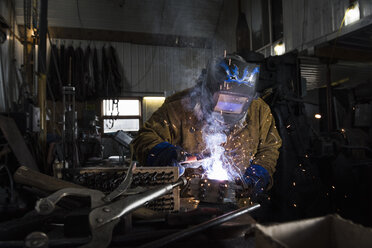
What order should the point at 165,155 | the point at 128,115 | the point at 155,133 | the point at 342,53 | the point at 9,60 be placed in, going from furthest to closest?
1. the point at 128,115
2. the point at 9,60
3. the point at 342,53
4. the point at 155,133
5. the point at 165,155

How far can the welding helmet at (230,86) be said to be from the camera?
1948mm

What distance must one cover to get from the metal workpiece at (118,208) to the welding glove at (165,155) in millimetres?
780

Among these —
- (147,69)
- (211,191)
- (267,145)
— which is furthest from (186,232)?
(147,69)

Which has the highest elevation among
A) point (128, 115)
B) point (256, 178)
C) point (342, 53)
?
point (342, 53)

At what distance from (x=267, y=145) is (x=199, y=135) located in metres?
0.66

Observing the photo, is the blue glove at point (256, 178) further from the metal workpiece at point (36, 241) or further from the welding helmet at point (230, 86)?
the metal workpiece at point (36, 241)

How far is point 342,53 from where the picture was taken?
4273 millimetres

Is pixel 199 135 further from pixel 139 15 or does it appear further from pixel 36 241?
pixel 139 15

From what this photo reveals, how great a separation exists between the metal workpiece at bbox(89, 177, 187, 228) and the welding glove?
780 millimetres

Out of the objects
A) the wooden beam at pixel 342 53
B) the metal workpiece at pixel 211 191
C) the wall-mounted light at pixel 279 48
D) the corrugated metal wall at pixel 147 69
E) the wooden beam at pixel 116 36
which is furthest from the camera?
the corrugated metal wall at pixel 147 69

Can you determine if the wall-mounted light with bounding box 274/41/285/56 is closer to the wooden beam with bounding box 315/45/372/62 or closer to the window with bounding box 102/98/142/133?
the wooden beam with bounding box 315/45/372/62

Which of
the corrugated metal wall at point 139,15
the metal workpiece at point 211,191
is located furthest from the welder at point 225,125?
the corrugated metal wall at point 139,15

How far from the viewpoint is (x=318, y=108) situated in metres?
4.95

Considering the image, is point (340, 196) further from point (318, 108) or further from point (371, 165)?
point (318, 108)
